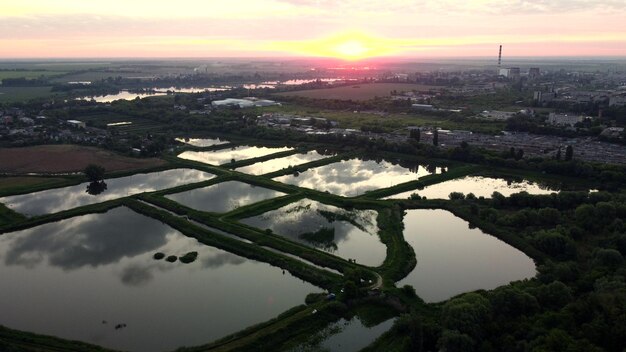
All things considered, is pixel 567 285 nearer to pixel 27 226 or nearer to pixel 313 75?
pixel 27 226

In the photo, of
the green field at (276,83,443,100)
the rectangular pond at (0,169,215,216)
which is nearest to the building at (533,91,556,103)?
the green field at (276,83,443,100)

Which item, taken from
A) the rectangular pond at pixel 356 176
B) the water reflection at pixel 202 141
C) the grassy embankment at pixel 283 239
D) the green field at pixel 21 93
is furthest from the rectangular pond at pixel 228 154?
the green field at pixel 21 93

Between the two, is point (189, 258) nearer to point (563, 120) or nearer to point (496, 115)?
point (563, 120)

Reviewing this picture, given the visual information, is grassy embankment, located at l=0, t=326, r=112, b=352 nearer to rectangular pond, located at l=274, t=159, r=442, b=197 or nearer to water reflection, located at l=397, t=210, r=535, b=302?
water reflection, located at l=397, t=210, r=535, b=302

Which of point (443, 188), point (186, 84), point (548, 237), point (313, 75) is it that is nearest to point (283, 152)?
point (443, 188)

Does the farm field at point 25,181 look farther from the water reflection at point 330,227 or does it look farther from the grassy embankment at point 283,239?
the water reflection at point 330,227

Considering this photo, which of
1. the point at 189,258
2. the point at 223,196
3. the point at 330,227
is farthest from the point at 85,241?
the point at 330,227
